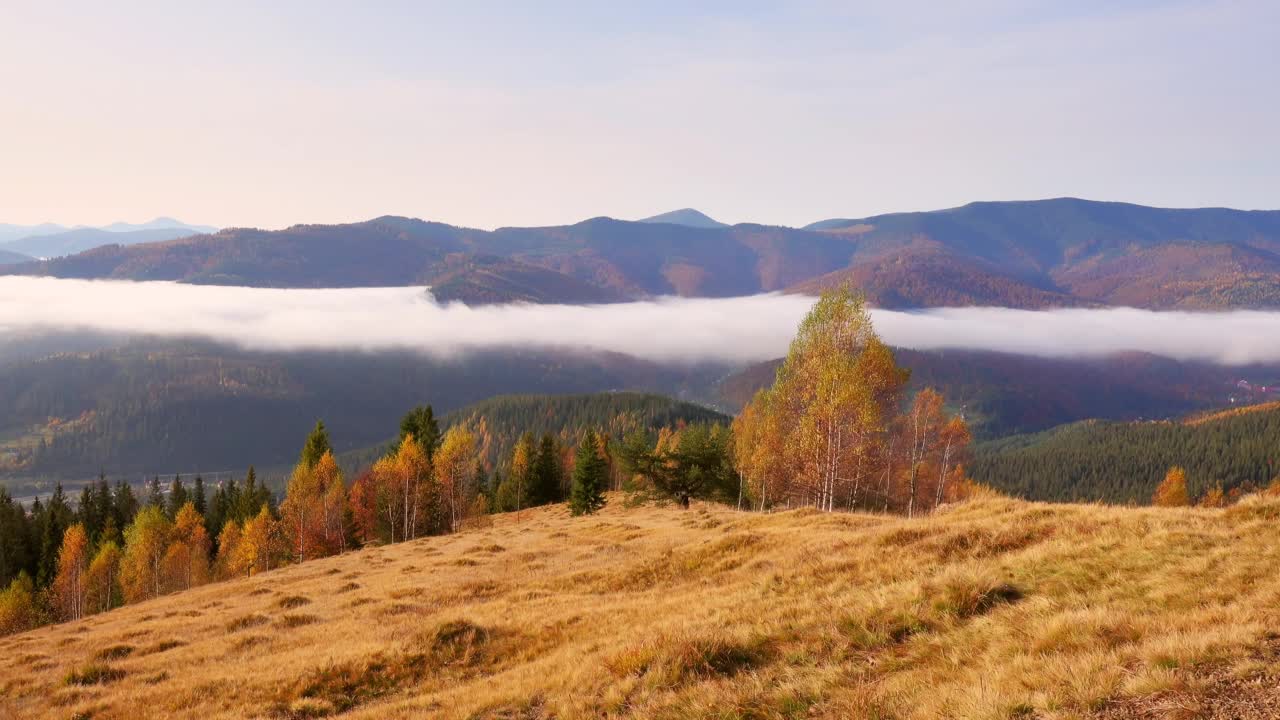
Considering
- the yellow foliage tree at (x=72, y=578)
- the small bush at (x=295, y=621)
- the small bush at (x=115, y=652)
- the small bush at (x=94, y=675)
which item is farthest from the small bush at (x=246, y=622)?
the yellow foliage tree at (x=72, y=578)

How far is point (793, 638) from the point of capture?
1294cm

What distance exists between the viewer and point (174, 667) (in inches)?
775

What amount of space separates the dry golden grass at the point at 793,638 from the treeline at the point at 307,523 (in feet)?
137

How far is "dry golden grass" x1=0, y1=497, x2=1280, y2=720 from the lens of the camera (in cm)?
902

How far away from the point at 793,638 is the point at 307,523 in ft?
257

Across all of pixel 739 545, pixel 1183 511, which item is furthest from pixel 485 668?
pixel 1183 511

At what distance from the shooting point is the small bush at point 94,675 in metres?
19.1

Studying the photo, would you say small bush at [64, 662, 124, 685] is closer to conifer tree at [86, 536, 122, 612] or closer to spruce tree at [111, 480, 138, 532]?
conifer tree at [86, 536, 122, 612]

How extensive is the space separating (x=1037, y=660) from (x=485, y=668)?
470 inches

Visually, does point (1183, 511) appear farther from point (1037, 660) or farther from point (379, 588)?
point (379, 588)

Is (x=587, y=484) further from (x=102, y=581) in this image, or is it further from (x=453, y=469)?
(x=102, y=581)

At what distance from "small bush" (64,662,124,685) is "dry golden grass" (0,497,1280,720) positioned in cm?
8

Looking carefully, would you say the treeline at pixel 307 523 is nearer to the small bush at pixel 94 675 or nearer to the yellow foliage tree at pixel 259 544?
the yellow foliage tree at pixel 259 544

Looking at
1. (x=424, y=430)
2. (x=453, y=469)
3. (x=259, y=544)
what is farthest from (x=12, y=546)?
(x=453, y=469)
